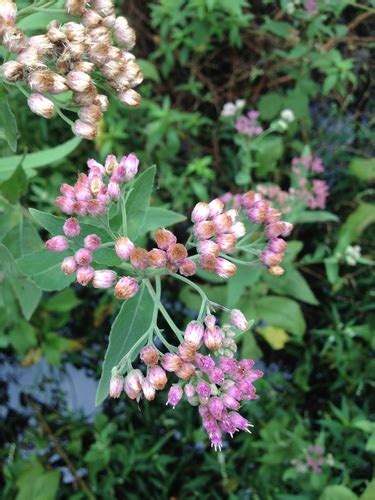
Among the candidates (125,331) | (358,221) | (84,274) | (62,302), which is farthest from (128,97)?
(358,221)

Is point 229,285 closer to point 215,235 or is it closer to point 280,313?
point 280,313

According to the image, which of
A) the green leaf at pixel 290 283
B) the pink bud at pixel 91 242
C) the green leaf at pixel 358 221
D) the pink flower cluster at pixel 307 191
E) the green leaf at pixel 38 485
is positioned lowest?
the green leaf at pixel 38 485

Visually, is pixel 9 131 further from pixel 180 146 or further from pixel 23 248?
pixel 180 146

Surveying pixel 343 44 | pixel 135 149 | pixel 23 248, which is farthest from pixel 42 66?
pixel 343 44

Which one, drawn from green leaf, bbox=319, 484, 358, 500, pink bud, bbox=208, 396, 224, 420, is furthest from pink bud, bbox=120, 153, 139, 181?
green leaf, bbox=319, 484, 358, 500

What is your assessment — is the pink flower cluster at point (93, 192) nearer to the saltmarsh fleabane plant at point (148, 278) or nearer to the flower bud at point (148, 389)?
the saltmarsh fleabane plant at point (148, 278)

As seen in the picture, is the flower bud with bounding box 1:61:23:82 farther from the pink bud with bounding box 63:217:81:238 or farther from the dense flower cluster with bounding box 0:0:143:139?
the pink bud with bounding box 63:217:81:238

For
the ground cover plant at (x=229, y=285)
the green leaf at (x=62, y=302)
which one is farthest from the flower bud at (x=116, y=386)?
the green leaf at (x=62, y=302)
